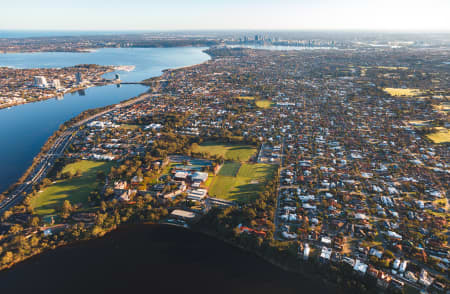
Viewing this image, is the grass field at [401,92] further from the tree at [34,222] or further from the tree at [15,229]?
the tree at [15,229]

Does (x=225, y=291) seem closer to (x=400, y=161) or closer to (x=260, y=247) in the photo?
(x=260, y=247)

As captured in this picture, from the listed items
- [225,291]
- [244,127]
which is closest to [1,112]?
[244,127]

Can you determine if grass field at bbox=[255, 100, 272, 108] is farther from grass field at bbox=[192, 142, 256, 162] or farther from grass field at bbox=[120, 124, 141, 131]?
grass field at bbox=[120, 124, 141, 131]

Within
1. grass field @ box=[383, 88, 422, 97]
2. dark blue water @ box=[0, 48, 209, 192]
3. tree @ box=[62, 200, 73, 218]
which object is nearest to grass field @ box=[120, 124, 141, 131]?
dark blue water @ box=[0, 48, 209, 192]

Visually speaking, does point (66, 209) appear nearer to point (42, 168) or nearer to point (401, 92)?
point (42, 168)

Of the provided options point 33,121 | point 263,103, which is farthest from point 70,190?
point 263,103
